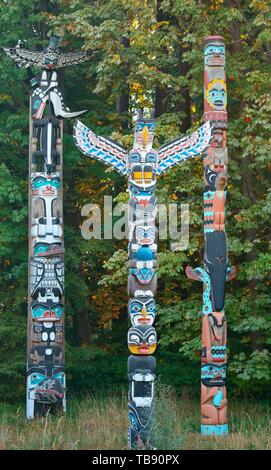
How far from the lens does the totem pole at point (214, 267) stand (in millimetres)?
12984

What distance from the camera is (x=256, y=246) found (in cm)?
1633

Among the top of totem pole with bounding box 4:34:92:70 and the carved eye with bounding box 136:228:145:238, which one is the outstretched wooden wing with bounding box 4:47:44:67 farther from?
the carved eye with bounding box 136:228:145:238

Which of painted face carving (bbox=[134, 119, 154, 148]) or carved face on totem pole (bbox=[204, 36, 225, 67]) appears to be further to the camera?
carved face on totem pole (bbox=[204, 36, 225, 67])

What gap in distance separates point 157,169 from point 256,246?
5.30m

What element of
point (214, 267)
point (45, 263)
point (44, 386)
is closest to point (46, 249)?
point (45, 263)

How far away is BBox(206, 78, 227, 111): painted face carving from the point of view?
13.6m

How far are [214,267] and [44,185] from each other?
3.30 m

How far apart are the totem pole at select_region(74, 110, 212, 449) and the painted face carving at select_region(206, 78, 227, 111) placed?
2229 mm

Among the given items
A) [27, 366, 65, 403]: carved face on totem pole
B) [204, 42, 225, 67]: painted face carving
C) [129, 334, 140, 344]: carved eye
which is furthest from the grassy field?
[204, 42, 225, 67]: painted face carving

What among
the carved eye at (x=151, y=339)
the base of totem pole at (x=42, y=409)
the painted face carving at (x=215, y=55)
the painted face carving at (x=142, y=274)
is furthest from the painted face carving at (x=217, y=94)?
the base of totem pole at (x=42, y=409)

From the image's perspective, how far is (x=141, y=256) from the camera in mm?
11039

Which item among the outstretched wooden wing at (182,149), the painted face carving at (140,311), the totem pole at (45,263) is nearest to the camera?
the painted face carving at (140,311)

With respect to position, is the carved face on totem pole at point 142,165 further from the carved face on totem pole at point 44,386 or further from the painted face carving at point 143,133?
the carved face on totem pole at point 44,386
